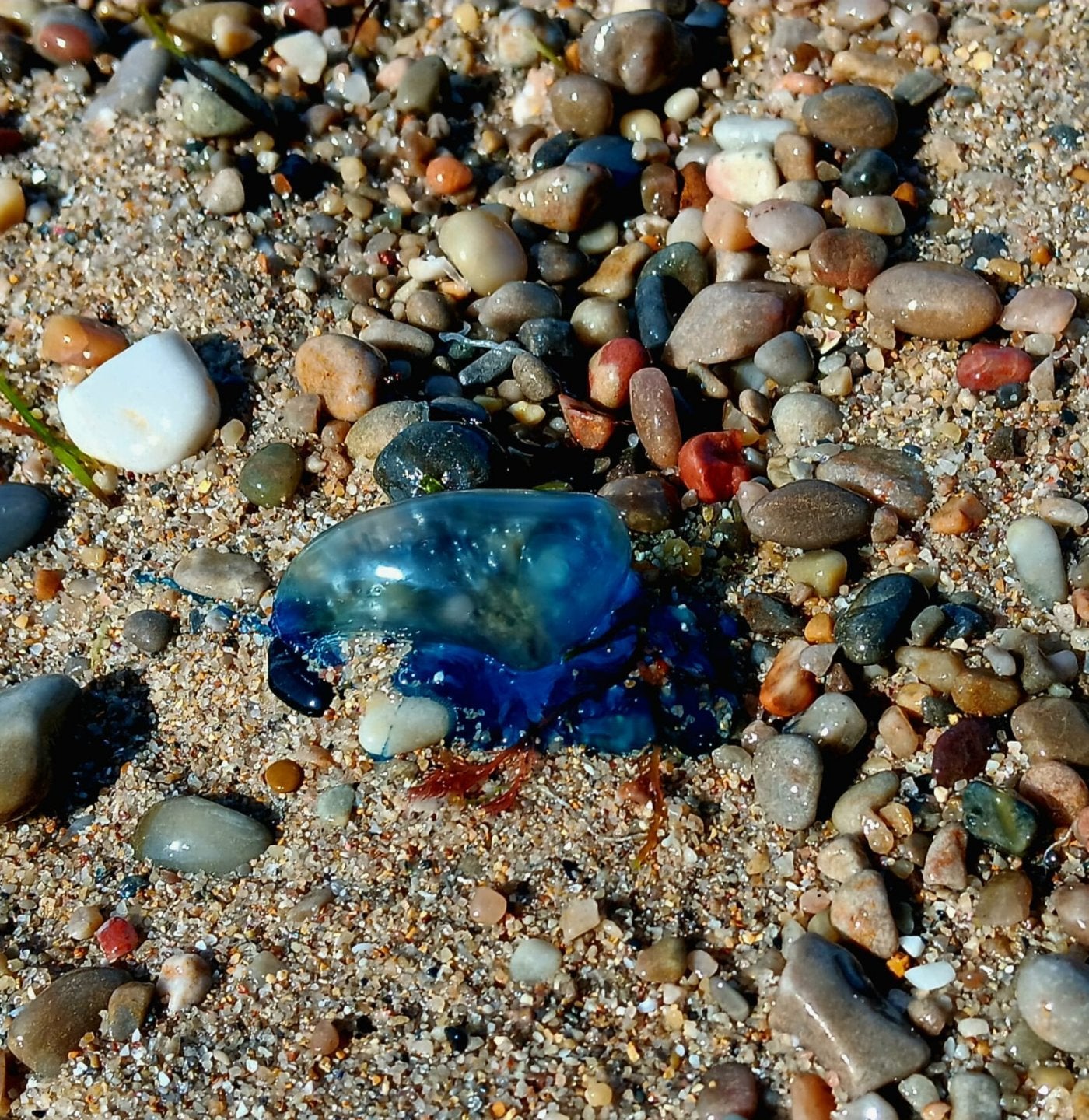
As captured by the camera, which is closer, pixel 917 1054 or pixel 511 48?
pixel 917 1054

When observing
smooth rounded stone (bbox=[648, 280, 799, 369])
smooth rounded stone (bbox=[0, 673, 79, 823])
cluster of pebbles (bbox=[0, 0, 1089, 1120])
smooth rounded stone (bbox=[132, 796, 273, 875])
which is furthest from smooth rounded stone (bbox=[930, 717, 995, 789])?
smooth rounded stone (bbox=[0, 673, 79, 823])

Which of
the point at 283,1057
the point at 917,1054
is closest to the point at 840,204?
the point at 917,1054

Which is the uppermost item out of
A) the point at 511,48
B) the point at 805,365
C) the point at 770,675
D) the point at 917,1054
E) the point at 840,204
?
the point at 511,48

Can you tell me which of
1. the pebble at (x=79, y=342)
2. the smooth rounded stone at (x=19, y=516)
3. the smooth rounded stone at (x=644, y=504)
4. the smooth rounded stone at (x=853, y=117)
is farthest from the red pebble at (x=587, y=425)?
the smooth rounded stone at (x=19, y=516)

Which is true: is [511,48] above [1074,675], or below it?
above

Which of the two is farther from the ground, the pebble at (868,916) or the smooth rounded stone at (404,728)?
the smooth rounded stone at (404,728)

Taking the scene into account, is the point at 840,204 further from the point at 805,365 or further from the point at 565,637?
the point at 565,637

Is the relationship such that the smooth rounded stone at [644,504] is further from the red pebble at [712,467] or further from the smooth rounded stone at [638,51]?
Result: the smooth rounded stone at [638,51]
